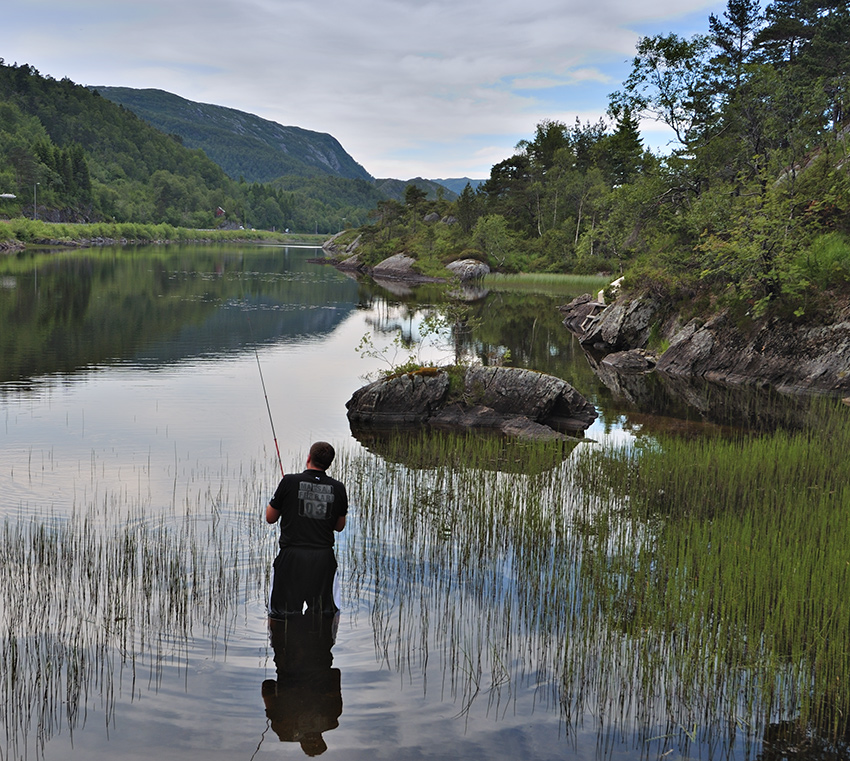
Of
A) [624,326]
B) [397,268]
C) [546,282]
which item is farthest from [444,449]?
[397,268]

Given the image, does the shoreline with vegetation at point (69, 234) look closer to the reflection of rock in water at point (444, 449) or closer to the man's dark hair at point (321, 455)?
the reflection of rock in water at point (444, 449)

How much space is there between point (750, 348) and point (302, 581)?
30105 millimetres

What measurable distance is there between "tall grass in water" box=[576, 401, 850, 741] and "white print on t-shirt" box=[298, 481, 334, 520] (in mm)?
3783

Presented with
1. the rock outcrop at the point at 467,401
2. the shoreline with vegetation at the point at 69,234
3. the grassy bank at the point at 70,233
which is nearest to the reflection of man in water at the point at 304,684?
the rock outcrop at the point at 467,401

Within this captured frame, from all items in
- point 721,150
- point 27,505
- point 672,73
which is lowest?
point 27,505

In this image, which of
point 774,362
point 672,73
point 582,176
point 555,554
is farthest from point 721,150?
point 582,176

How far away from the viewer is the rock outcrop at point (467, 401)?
945 inches

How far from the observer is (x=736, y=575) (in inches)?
384

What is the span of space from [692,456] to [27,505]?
13.9 metres

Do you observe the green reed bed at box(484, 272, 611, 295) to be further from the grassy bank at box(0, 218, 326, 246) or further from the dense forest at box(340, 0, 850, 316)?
the grassy bank at box(0, 218, 326, 246)

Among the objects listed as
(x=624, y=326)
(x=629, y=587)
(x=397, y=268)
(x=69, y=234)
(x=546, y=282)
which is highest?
(x=69, y=234)

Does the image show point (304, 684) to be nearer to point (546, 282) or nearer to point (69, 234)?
point (546, 282)

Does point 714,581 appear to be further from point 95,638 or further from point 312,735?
point 95,638

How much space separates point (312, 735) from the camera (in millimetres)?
7371
